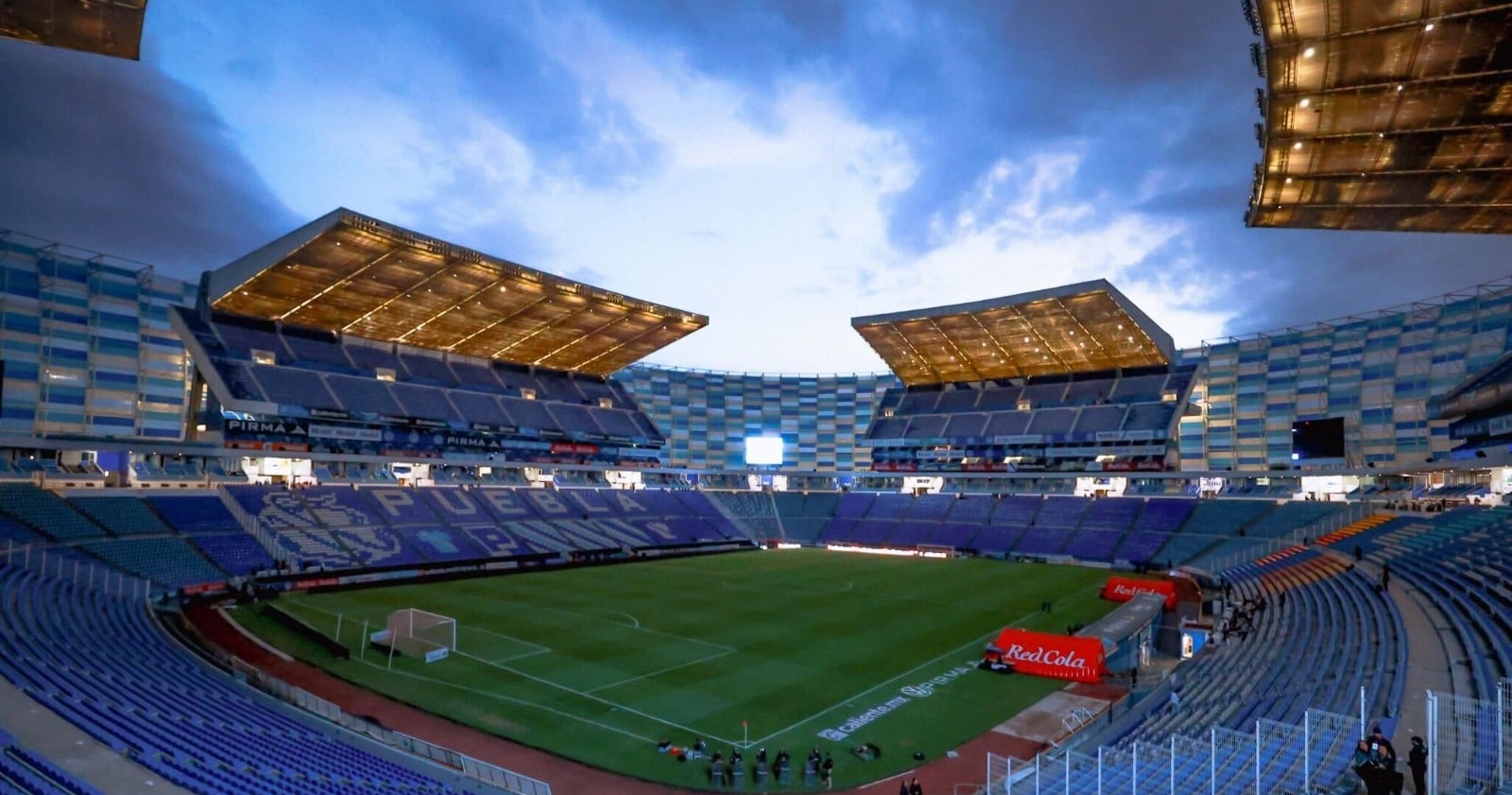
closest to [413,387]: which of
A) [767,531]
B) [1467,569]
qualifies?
[767,531]

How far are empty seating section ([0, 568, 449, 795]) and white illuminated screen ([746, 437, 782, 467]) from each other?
223ft

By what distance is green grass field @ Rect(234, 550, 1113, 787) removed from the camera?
884 inches

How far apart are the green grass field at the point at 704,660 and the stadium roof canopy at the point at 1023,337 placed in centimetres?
2227

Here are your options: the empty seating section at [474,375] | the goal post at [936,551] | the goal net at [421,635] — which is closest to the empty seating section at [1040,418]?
the goal post at [936,551]

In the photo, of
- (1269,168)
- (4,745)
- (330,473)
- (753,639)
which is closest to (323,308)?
(330,473)

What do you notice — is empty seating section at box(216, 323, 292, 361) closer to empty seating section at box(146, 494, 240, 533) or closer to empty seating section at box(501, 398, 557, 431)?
empty seating section at box(146, 494, 240, 533)

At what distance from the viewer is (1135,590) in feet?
139

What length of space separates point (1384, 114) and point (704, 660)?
90.7 ft

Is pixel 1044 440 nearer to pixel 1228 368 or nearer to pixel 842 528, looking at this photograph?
pixel 842 528

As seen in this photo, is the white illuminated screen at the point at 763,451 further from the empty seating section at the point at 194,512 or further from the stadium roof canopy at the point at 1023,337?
the empty seating section at the point at 194,512

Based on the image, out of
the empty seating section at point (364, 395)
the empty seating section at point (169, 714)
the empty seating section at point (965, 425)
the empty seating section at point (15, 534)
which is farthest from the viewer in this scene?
the empty seating section at point (965, 425)

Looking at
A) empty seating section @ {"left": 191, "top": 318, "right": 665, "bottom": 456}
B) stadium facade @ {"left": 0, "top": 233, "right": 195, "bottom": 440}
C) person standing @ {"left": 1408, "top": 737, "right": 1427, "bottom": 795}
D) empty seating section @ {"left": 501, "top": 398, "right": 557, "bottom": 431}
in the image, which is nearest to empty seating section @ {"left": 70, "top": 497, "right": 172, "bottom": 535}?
empty seating section @ {"left": 191, "top": 318, "right": 665, "bottom": 456}

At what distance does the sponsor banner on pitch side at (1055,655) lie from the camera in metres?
27.4

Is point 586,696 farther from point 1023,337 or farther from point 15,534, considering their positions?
point 1023,337
